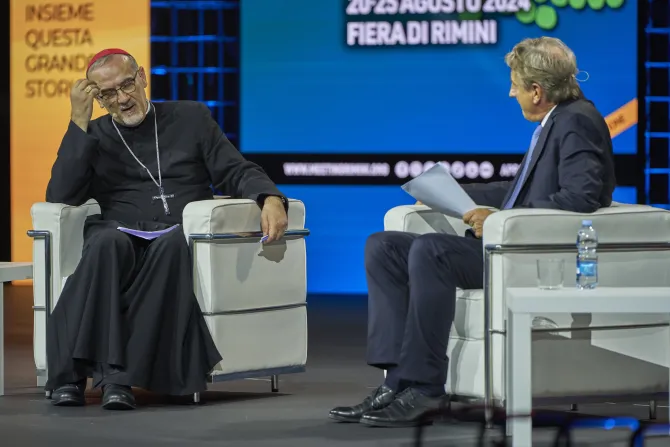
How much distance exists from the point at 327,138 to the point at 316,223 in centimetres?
58

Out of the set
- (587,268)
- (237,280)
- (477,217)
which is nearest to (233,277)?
(237,280)

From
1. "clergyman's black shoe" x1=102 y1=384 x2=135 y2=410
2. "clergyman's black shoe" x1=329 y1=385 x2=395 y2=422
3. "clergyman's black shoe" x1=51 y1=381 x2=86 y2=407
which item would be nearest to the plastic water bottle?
"clergyman's black shoe" x1=329 y1=385 x2=395 y2=422

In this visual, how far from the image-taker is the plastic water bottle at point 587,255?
11.3ft

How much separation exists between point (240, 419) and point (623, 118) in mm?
4565

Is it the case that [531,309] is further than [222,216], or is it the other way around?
[222,216]

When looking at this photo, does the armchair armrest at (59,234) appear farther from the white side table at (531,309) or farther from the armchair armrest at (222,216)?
the white side table at (531,309)

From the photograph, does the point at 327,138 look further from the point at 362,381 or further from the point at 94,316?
the point at 94,316

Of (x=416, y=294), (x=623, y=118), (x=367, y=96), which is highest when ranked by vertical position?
(x=367, y=96)

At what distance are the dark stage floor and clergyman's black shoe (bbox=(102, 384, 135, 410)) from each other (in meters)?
0.04

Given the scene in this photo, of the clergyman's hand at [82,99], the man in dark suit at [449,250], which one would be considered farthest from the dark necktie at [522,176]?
the clergyman's hand at [82,99]

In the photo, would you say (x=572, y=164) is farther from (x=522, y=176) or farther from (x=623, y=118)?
(x=623, y=118)

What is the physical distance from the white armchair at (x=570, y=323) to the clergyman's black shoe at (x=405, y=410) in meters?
0.17

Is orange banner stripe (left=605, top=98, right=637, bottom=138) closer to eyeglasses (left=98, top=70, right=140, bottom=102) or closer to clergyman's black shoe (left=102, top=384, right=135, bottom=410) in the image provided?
eyeglasses (left=98, top=70, right=140, bottom=102)

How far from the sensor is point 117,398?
158 inches
